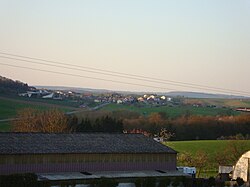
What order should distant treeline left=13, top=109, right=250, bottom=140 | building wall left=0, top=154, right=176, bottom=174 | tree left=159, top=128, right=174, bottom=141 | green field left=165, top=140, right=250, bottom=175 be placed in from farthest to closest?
1. tree left=159, top=128, right=174, bottom=141
2. distant treeline left=13, top=109, right=250, bottom=140
3. green field left=165, top=140, right=250, bottom=175
4. building wall left=0, top=154, right=176, bottom=174

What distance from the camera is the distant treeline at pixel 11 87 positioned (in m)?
126

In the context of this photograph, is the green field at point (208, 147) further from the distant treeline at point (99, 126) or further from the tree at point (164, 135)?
the distant treeline at point (99, 126)

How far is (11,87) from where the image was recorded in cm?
13500

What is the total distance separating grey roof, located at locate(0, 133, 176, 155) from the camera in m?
42.1

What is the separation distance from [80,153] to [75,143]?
5.67 ft

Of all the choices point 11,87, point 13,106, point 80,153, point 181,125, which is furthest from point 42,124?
point 11,87

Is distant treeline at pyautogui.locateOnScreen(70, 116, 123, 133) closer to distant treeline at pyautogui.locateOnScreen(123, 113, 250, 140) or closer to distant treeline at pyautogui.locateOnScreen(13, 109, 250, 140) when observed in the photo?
distant treeline at pyautogui.locateOnScreen(13, 109, 250, 140)

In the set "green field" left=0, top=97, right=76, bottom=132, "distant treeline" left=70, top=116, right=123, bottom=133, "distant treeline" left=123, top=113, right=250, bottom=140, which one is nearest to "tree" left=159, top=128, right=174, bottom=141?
"distant treeline" left=123, top=113, right=250, bottom=140

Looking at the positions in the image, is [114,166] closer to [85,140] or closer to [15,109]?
[85,140]

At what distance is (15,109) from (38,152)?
2455 inches

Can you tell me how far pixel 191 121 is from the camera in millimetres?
102375

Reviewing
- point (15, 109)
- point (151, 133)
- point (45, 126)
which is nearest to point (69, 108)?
point (15, 109)

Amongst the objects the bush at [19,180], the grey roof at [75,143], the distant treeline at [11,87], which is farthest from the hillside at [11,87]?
the bush at [19,180]

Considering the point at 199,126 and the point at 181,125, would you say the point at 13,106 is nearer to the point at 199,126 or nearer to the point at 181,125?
the point at 181,125
